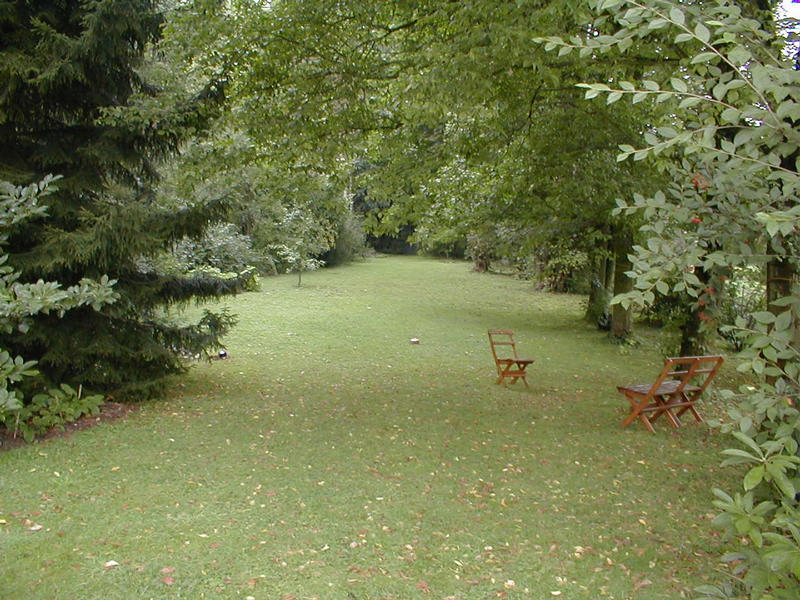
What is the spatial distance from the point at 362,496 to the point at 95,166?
5161 millimetres

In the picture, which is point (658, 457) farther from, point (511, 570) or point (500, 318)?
point (500, 318)

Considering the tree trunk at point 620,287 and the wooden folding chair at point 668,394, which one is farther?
the tree trunk at point 620,287

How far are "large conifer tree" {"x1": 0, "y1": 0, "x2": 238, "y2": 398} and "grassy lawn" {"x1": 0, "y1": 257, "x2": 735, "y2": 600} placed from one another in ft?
3.16

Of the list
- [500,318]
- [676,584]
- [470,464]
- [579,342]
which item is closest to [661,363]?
[579,342]

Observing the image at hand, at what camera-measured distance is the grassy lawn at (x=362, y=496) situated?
3867 millimetres

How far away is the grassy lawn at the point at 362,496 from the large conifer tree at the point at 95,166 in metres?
0.96

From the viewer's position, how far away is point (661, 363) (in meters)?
12.5

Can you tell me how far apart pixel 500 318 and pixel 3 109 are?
534 inches

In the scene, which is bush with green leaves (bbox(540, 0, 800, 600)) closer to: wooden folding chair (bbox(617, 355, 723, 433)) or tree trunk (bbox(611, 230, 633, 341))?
wooden folding chair (bbox(617, 355, 723, 433))

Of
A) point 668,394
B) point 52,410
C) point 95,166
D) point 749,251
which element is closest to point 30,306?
point 52,410

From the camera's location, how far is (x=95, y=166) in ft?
23.9

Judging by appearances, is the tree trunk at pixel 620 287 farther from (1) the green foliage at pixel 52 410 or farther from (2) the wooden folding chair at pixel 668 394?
(1) the green foliage at pixel 52 410

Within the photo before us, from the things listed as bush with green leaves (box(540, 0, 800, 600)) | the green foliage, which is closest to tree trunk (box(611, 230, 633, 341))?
the green foliage

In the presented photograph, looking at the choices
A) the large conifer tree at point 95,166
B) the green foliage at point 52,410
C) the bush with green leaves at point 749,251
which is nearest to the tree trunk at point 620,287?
the large conifer tree at point 95,166
